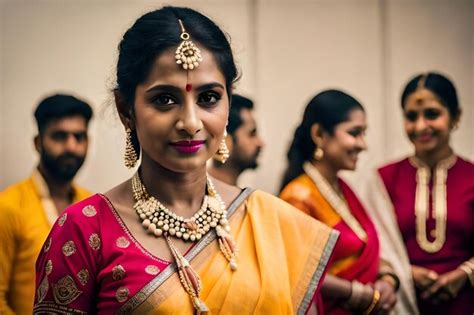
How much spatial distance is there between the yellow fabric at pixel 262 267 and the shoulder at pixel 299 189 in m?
0.79

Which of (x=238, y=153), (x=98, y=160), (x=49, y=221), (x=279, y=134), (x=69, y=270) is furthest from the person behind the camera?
(x=279, y=134)

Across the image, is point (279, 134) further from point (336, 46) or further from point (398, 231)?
point (398, 231)

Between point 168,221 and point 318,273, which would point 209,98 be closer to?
point 168,221

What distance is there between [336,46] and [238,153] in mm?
1177

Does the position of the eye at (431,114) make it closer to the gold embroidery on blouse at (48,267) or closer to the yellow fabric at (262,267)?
the yellow fabric at (262,267)

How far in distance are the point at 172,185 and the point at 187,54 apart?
33 cm

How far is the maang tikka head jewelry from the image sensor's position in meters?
1.62

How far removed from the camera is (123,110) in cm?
174

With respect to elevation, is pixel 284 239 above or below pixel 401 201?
above

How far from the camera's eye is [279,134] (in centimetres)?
412

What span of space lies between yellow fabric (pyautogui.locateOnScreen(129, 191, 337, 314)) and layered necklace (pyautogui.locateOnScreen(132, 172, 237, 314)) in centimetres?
2

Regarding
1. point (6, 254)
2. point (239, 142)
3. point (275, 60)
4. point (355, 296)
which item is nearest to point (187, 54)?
point (355, 296)

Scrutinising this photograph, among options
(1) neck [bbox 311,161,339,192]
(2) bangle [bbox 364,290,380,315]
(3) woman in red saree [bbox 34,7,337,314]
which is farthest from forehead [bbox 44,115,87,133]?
(2) bangle [bbox 364,290,380,315]

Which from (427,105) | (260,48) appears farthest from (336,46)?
(427,105)
